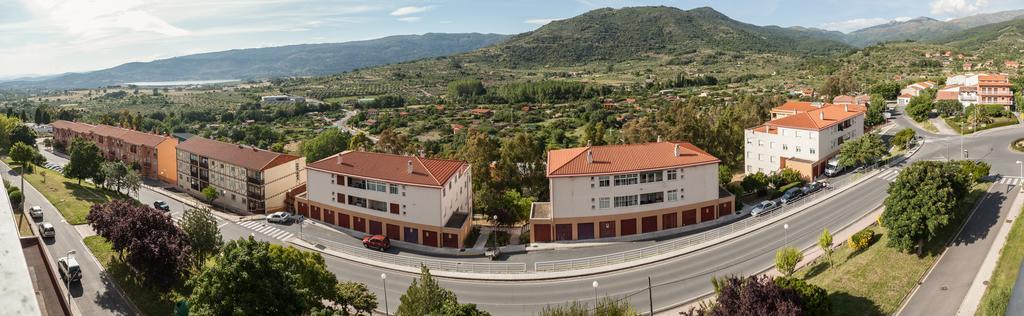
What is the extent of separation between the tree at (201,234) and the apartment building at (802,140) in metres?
53.4

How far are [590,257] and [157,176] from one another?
60.0 meters

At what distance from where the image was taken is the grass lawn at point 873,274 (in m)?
32.8

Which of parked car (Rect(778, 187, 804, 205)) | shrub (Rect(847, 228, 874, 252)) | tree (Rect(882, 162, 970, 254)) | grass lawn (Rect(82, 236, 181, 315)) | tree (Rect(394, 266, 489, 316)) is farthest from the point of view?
parked car (Rect(778, 187, 804, 205))

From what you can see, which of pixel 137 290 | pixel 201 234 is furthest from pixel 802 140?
pixel 137 290

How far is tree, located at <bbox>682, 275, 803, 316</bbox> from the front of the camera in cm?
2606

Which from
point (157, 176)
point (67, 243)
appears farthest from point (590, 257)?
point (157, 176)

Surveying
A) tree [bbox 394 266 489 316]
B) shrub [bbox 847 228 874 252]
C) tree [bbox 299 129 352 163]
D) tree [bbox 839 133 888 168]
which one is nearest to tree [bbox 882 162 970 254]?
shrub [bbox 847 228 874 252]

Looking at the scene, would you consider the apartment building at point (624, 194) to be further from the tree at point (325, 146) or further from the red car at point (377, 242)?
the tree at point (325, 146)

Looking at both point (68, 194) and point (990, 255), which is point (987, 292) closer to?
point (990, 255)

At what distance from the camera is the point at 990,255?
3491 centimetres

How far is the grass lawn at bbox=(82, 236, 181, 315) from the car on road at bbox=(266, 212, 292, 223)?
46.0 feet

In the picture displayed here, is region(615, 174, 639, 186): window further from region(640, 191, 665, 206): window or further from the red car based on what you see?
the red car

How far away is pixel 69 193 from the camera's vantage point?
6531 cm

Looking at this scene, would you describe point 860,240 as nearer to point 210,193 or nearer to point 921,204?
point 921,204
